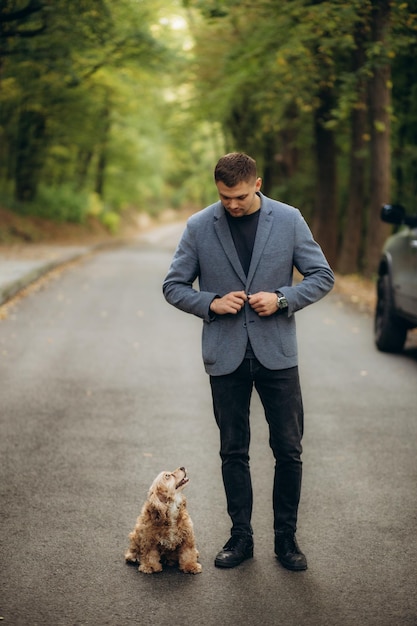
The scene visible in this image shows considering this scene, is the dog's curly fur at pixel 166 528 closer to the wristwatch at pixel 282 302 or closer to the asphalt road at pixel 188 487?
the asphalt road at pixel 188 487

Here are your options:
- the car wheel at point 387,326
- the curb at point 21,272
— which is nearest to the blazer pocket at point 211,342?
the car wheel at point 387,326

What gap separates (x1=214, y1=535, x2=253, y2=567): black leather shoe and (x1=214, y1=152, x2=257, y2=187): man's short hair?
182 cm

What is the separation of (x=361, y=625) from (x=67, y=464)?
296 cm

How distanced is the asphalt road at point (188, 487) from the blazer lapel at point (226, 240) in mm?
1518

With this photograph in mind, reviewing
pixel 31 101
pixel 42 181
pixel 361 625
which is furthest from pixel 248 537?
pixel 42 181

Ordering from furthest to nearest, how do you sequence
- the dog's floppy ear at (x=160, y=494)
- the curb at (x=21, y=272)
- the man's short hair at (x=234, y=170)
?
the curb at (x=21, y=272) → the dog's floppy ear at (x=160, y=494) → the man's short hair at (x=234, y=170)

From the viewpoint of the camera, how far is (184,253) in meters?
4.39

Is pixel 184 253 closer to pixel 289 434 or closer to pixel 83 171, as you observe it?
pixel 289 434

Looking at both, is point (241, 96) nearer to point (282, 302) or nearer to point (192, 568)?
point (282, 302)

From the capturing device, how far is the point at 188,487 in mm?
5676

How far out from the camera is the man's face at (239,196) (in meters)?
4.07

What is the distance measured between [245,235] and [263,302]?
41 centimetres

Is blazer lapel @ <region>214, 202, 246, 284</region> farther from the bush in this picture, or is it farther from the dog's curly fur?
the bush

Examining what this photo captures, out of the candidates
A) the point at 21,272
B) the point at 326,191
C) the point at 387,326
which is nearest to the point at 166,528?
the point at 387,326
